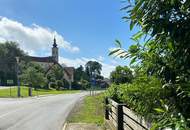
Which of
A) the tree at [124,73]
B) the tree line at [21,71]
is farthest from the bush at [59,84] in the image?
the tree at [124,73]

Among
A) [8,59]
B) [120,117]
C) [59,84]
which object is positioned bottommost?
[120,117]

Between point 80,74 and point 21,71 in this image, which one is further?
point 80,74

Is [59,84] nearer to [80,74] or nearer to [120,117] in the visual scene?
[80,74]

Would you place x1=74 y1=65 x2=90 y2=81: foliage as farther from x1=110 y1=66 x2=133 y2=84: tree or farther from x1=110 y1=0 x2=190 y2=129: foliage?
x1=110 y1=0 x2=190 y2=129: foliage

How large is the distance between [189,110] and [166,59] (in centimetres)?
61

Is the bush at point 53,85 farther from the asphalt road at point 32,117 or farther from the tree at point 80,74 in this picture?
the asphalt road at point 32,117

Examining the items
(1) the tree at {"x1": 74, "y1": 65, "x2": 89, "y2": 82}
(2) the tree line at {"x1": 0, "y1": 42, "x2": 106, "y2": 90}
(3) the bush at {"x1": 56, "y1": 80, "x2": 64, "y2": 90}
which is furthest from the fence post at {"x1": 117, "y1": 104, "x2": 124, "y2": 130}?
(1) the tree at {"x1": 74, "y1": 65, "x2": 89, "y2": 82}

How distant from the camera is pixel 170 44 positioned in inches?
139

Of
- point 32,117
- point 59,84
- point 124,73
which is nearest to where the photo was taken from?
point 124,73

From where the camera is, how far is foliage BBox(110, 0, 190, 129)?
3.34 metres

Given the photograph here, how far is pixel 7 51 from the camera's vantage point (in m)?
145

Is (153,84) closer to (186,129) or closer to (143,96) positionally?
(143,96)

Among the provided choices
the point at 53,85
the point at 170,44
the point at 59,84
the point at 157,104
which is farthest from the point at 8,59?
the point at 170,44

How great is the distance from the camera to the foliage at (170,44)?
3.34 m
